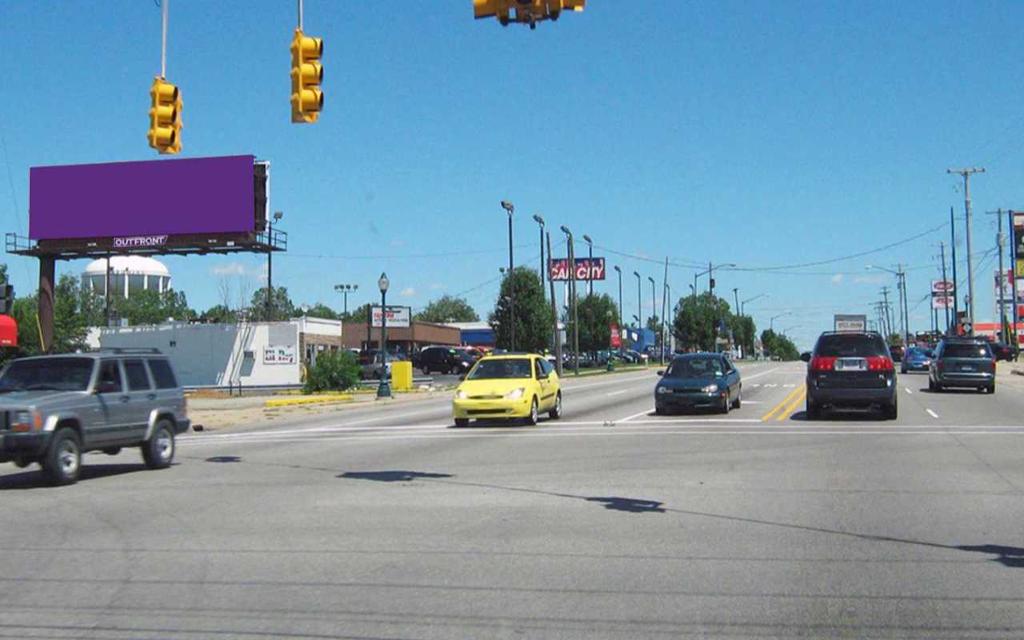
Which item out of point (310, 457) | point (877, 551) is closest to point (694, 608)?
point (877, 551)

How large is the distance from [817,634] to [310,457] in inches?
499

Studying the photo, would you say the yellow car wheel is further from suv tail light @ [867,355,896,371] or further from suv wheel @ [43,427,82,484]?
suv wheel @ [43,427,82,484]

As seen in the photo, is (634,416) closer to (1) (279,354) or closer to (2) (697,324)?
(1) (279,354)

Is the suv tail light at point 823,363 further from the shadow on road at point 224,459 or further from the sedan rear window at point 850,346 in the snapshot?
the shadow on road at point 224,459

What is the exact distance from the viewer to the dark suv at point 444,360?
2844 inches

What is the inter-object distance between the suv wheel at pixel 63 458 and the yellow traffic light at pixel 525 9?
783 centimetres

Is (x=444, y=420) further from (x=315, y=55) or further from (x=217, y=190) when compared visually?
(x=217, y=190)

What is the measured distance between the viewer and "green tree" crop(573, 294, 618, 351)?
389ft

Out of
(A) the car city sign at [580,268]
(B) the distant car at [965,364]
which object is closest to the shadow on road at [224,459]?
(B) the distant car at [965,364]

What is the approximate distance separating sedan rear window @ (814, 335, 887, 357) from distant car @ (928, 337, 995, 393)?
48.3 feet

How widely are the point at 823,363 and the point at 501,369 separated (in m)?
7.17

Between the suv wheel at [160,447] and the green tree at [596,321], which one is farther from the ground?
the green tree at [596,321]

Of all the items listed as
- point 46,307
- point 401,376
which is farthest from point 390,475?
point 46,307

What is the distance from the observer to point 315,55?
15.0 meters
